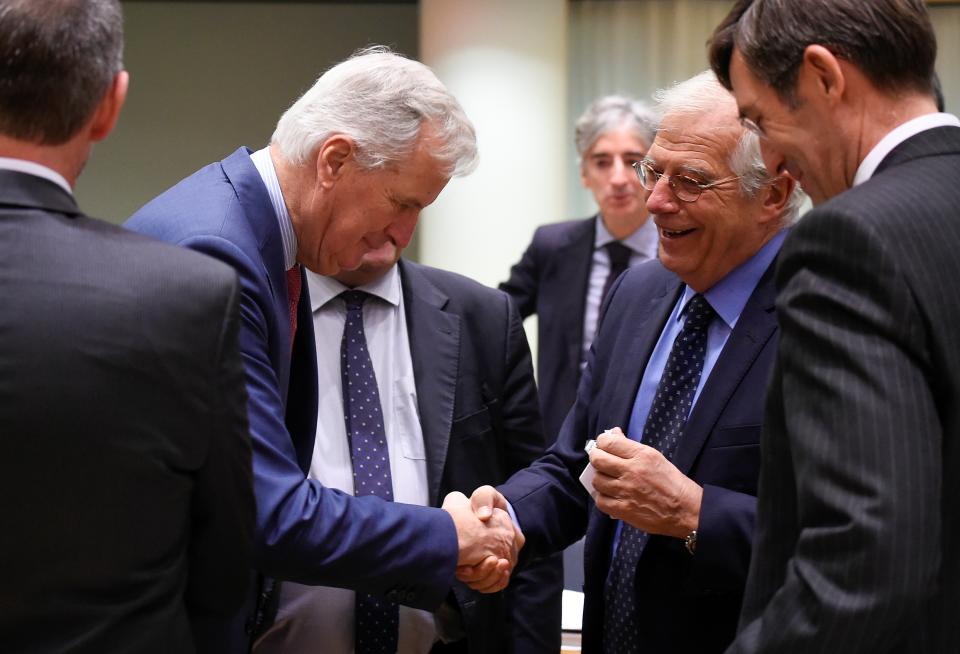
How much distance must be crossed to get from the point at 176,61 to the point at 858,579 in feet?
22.2

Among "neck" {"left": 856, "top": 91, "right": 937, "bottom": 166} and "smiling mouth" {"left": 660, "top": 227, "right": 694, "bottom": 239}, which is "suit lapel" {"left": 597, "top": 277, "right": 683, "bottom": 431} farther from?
"neck" {"left": 856, "top": 91, "right": 937, "bottom": 166}

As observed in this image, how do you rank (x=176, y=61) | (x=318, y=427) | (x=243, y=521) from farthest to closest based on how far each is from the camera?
1. (x=176, y=61)
2. (x=318, y=427)
3. (x=243, y=521)

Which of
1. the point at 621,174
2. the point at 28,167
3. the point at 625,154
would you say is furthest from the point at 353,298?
the point at 625,154

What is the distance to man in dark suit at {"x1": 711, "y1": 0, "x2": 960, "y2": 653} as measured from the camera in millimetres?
1281

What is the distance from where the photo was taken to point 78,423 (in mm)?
1324

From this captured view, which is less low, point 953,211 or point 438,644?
point 953,211

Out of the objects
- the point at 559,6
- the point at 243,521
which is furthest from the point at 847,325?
the point at 559,6

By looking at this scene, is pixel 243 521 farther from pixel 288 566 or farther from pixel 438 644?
pixel 438 644

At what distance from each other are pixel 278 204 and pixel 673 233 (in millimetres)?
763

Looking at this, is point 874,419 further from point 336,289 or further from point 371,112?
point 336,289

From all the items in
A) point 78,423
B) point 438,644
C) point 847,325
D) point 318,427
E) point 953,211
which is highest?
point 953,211

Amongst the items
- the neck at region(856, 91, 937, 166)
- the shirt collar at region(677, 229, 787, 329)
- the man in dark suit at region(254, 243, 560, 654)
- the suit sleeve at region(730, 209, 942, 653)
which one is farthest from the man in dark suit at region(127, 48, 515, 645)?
the neck at region(856, 91, 937, 166)

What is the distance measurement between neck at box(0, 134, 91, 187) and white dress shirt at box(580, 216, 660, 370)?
2997 mm

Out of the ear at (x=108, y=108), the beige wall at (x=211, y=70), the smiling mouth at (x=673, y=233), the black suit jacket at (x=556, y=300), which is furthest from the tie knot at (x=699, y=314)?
the beige wall at (x=211, y=70)
